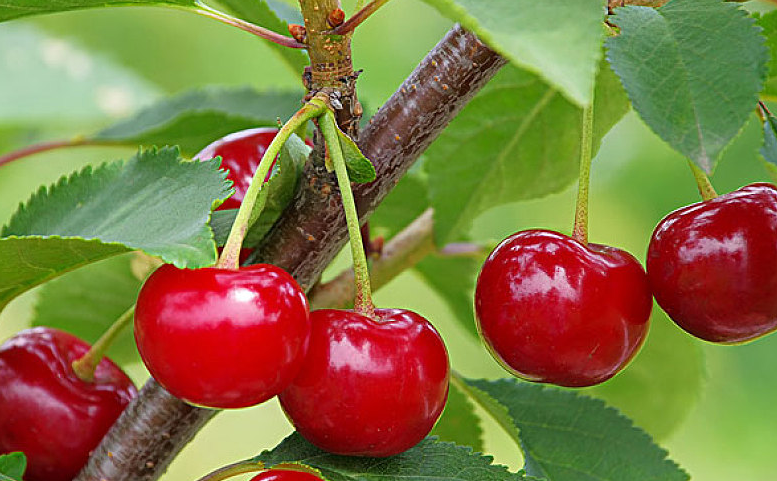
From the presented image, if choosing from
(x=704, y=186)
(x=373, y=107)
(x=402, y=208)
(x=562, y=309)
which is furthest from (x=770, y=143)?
(x=373, y=107)

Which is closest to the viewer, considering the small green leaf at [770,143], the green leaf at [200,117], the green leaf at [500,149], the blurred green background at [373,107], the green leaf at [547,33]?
the green leaf at [547,33]

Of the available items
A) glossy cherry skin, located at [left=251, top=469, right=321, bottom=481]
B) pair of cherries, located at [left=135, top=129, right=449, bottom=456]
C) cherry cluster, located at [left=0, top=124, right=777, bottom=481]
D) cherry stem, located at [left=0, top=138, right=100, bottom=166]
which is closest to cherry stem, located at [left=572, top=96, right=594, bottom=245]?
cherry cluster, located at [left=0, top=124, right=777, bottom=481]

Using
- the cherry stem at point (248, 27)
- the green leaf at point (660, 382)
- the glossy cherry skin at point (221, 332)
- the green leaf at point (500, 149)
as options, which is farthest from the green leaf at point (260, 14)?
the green leaf at point (660, 382)

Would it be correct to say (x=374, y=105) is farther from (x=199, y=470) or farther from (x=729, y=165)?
(x=199, y=470)

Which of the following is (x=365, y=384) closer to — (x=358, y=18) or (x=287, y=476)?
(x=287, y=476)

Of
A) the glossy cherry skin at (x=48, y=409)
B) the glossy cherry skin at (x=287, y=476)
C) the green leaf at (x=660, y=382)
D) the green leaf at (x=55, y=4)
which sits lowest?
the green leaf at (x=660, y=382)

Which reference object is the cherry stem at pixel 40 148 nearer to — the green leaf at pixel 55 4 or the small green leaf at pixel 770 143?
the green leaf at pixel 55 4
